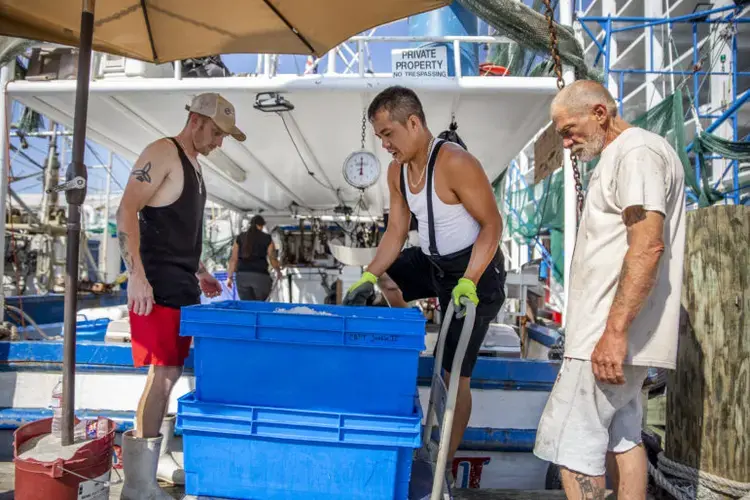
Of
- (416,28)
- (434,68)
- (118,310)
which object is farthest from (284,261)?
(434,68)

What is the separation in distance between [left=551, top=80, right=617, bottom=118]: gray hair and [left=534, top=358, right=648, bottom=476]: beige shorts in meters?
1.07

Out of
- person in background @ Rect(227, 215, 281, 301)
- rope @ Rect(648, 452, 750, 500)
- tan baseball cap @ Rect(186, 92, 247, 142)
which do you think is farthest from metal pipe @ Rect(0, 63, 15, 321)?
rope @ Rect(648, 452, 750, 500)

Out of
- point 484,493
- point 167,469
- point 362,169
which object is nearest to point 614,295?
point 484,493

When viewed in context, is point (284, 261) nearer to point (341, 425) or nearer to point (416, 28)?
point (416, 28)

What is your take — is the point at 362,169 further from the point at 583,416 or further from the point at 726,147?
the point at 726,147

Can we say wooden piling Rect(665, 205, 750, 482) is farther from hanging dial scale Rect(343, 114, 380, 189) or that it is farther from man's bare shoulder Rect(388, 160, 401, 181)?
hanging dial scale Rect(343, 114, 380, 189)

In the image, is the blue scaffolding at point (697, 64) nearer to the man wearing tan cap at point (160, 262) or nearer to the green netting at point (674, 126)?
the green netting at point (674, 126)

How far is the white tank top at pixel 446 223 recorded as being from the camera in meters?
2.67

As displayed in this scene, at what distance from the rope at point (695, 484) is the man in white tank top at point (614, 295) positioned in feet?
2.98

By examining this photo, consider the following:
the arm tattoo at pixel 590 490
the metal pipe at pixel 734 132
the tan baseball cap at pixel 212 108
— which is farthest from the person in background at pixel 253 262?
the metal pipe at pixel 734 132

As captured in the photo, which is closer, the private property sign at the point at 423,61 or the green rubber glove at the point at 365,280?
the green rubber glove at the point at 365,280

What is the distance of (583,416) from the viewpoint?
208cm

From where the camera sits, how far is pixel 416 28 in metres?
6.77

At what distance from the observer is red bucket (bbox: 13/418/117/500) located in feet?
6.56
